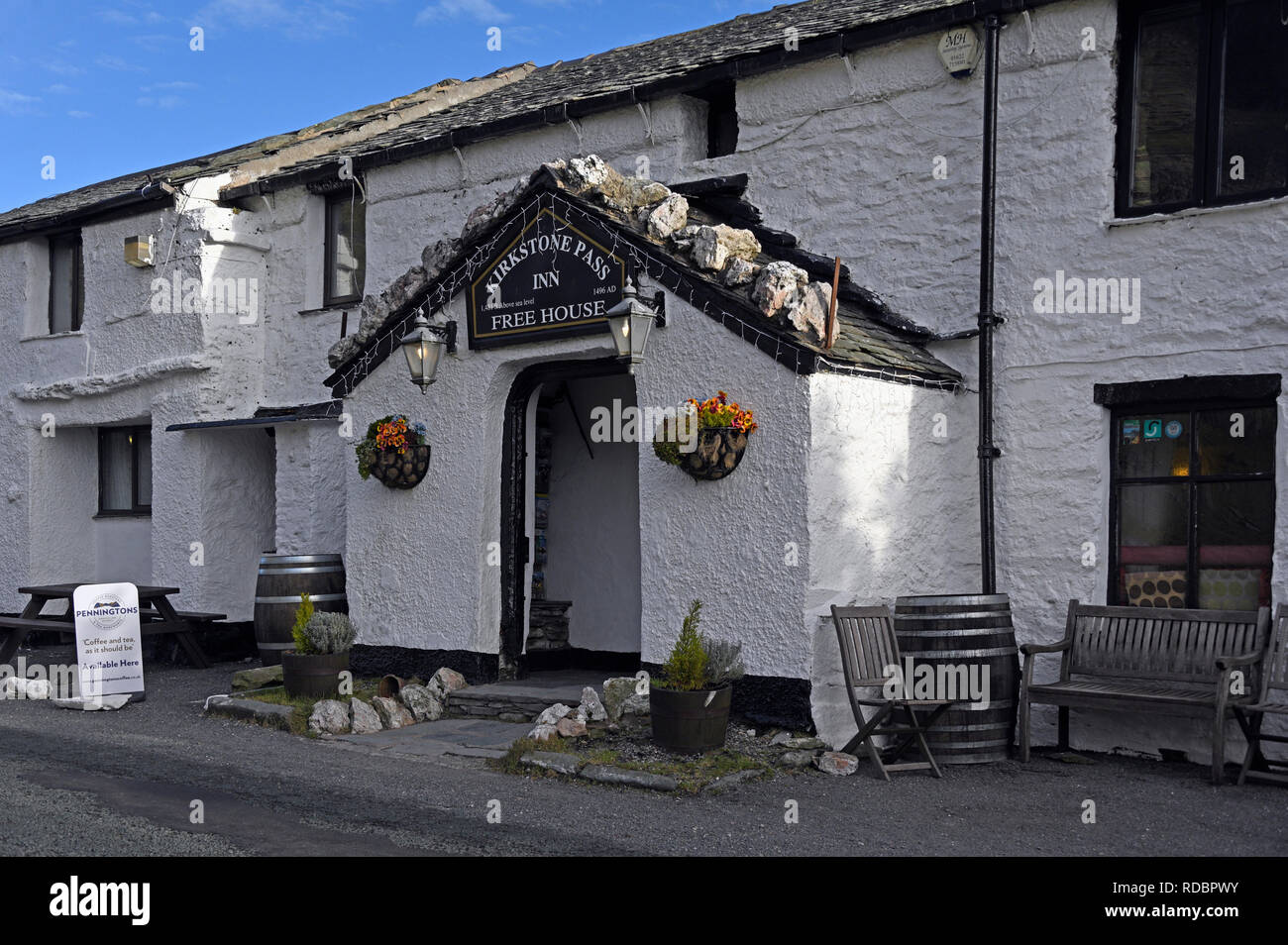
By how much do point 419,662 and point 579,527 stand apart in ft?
5.92

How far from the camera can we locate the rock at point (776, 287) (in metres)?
7.54

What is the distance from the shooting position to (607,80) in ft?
36.3

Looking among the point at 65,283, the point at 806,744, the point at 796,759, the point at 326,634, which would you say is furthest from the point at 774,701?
the point at 65,283

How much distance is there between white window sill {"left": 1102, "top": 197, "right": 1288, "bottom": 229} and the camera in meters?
7.23

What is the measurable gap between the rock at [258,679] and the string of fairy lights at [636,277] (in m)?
2.31

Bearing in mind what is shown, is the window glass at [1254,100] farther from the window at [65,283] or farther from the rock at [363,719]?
the window at [65,283]

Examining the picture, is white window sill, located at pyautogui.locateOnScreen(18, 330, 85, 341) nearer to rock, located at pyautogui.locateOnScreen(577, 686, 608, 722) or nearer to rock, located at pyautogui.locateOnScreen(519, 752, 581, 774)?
rock, located at pyautogui.locateOnScreen(577, 686, 608, 722)

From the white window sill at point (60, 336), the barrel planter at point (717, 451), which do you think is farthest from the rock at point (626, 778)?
the white window sill at point (60, 336)

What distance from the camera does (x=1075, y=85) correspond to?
7.92m

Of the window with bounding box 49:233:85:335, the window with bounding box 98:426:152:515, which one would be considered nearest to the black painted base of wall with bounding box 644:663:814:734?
the window with bounding box 98:426:152:515

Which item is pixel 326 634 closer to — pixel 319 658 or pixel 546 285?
pixel 319 658

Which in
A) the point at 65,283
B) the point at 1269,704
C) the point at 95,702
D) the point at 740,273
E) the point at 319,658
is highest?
the point at 65,283
